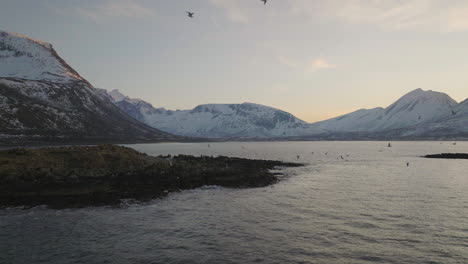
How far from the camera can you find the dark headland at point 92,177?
47219 mm

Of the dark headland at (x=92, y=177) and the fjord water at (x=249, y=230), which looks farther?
the dark headland at (x=92, y=177)

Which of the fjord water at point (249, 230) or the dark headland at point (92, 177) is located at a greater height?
the dark headland at point (92, 177)

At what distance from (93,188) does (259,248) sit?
115 ft

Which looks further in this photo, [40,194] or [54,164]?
[54,164]

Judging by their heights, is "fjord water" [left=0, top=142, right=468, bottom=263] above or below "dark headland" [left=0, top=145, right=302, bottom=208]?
below

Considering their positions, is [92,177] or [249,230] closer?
[249,230]

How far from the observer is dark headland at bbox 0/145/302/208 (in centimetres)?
4722

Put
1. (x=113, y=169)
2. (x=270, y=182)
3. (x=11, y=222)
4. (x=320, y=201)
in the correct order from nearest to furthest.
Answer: (x=11, y=222) → (x=320, y=201) → (x=270, y=182) → (x=113, y=169)

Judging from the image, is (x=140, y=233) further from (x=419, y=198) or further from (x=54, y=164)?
(x=54, y=164)

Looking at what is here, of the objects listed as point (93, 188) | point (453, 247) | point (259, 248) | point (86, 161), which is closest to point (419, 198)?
point (453, 247)

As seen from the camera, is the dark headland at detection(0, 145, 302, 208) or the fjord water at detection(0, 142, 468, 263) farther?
the dark headland at detection(0, 145, 302, 208)

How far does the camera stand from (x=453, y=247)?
27906mm

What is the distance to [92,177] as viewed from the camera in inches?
2485

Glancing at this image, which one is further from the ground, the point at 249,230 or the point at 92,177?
the point at 92,177
